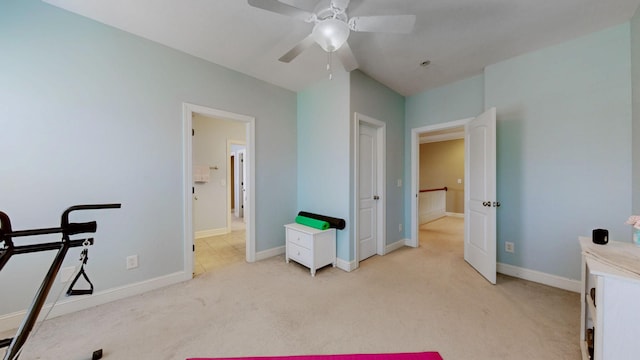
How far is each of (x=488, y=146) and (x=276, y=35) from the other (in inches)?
102

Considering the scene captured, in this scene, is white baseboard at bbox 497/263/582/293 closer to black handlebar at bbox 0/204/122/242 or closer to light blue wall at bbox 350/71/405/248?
light blue wall at bbox 350/71/405/248

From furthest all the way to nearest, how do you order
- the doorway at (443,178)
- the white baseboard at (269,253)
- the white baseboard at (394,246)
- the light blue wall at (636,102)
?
the doorway at (443,178) → the white baseboard at (394,246) → the white baseboard at (269,253) → the light blue wall at (636,102)

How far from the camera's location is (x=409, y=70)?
2.96m

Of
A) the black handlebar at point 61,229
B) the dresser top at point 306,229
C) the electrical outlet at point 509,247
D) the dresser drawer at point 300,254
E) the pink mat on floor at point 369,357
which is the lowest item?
the pink mat on floor at point 369,357

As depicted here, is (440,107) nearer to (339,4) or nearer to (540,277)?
(540,277)

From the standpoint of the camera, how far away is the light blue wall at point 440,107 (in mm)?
3148

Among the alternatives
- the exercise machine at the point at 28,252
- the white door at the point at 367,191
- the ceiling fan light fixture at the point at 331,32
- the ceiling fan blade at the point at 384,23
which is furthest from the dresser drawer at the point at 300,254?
the ceiling fan blade at the point at 384,23

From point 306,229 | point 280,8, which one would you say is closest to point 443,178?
point 306,229

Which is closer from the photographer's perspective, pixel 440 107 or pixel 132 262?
pixel 132 262

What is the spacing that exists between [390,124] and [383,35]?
62.5 inches

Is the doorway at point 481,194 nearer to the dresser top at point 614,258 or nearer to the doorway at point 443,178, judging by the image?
the dresser top at point 614,258

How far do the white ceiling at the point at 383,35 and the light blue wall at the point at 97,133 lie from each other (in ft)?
0.84

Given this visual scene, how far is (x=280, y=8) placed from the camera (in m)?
1.43

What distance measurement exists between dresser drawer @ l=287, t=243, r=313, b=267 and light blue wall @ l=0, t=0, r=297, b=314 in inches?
51.2
